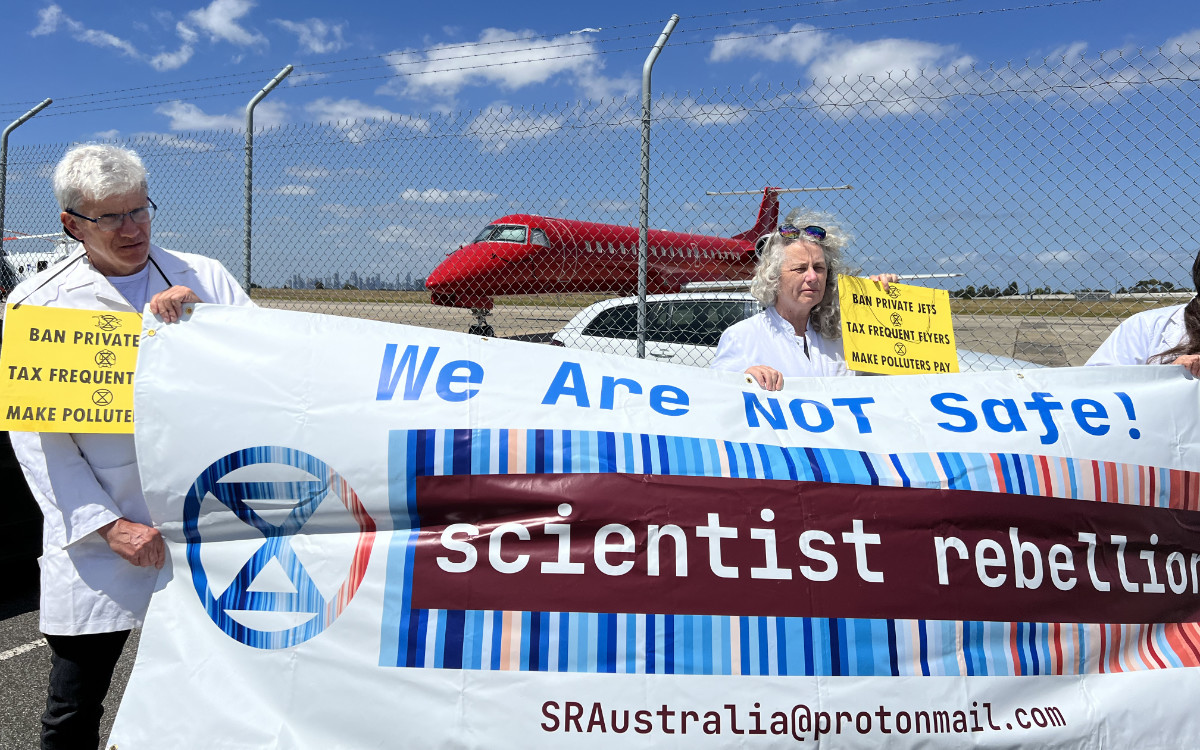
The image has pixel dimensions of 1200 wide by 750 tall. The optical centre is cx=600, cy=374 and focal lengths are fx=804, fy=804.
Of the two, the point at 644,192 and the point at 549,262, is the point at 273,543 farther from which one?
the point at 549,262

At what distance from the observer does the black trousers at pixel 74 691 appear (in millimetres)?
2014

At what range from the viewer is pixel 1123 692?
7.00 ft

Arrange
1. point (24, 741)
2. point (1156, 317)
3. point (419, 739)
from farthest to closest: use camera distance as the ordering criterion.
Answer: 1. point (24, 741)
2. point (1156, 317)
3. point (419, 739)

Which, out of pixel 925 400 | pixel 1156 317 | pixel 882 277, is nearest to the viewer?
pixel 925 400

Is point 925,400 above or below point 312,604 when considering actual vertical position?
above

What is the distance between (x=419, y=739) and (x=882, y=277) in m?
2.32

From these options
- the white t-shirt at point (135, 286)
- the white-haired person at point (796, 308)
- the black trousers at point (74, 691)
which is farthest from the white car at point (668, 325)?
the black trousers at point (74, 691)

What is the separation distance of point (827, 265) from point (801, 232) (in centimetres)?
15

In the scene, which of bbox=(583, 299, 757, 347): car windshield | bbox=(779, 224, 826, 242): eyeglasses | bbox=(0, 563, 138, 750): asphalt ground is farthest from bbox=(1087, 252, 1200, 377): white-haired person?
bbox=(583, 299, 757, 347): car windshield

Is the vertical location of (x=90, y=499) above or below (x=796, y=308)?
below

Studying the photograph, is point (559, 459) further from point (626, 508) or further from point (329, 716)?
point (329, 716)

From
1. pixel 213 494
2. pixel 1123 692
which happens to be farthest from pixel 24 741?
pixel 1123 692

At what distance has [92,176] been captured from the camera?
6.51 feet

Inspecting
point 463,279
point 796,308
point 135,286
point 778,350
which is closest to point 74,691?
point 135,286
